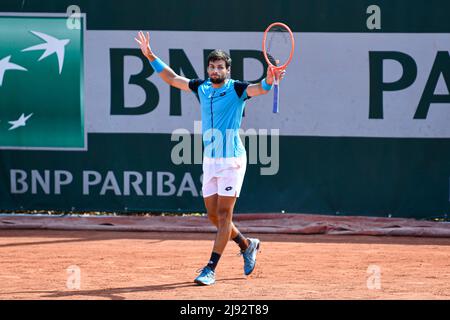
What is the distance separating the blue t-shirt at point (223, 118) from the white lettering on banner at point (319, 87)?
280cm

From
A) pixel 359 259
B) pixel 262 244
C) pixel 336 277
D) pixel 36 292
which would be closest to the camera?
pixel 36 292

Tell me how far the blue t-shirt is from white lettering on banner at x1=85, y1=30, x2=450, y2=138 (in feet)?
9.19

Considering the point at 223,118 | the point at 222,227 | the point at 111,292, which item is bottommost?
the point at 111,292

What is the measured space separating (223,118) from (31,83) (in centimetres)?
373

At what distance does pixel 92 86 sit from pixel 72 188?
1.11 m

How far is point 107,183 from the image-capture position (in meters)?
9.53

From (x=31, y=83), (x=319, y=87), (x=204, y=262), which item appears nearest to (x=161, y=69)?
(x=204, y=262)

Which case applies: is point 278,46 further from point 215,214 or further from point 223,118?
point 215,214

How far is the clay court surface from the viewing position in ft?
20.2

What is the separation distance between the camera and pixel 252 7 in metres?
9.38

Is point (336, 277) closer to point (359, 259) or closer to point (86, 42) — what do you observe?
point (359, 259)


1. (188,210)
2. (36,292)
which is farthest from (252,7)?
(36,292)

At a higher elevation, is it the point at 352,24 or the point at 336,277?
the point at 352,24

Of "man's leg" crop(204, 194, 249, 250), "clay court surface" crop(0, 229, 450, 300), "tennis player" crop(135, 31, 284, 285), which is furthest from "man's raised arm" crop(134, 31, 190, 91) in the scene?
"clay court surface" crop(0, 229, 450, 300)
